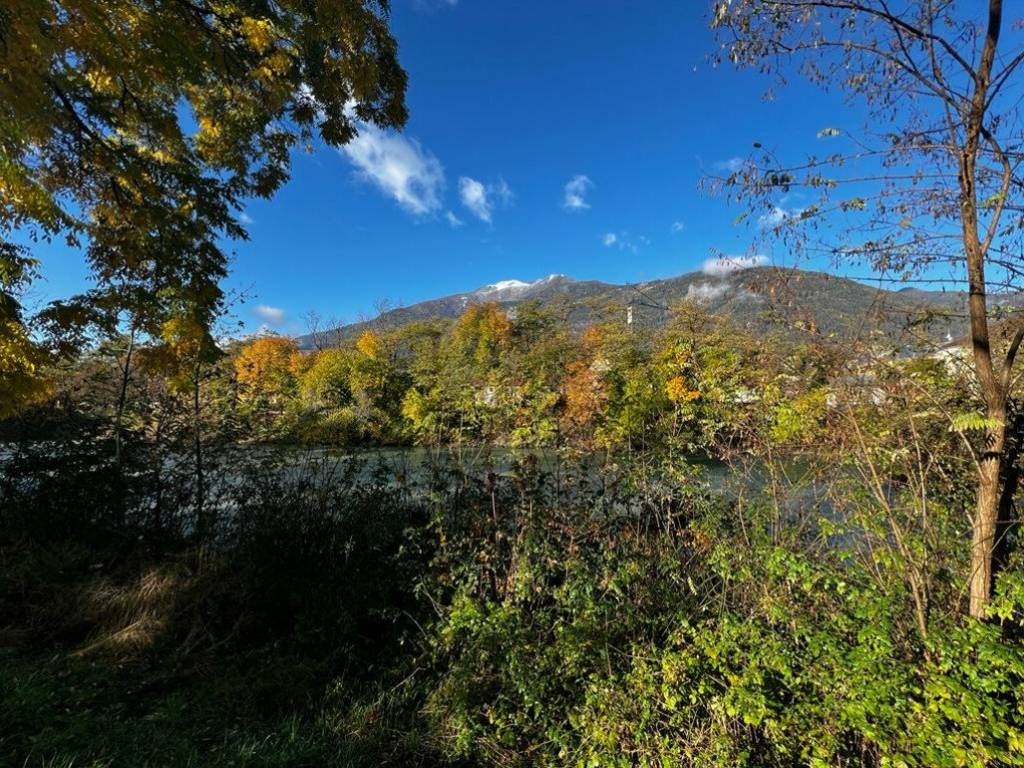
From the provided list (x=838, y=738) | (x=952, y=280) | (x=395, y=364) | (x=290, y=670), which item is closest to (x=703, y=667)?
(x=838, y=738)

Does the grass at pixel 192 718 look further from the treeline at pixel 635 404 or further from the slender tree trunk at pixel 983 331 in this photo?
the slender tree trunk at pixel 983 331

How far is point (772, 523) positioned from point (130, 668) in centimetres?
470

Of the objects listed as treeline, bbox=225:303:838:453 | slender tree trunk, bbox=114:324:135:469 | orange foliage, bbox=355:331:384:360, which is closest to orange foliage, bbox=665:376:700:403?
treeline, bbox=225:303:838:453

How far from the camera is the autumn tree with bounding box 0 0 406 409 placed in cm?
271

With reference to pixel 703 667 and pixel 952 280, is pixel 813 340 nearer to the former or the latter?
pixel 952 280

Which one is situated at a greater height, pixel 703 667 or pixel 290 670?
pixel 703 667

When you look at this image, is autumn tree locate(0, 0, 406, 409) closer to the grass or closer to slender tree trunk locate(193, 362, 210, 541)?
slender tree trunk locate(193, 362, 210, 541)

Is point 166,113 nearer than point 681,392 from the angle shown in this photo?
Yes

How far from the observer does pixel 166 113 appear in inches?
180

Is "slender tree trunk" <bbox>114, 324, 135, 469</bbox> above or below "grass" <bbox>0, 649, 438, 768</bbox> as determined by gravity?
above

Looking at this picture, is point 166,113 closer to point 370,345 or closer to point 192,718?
point 192,718

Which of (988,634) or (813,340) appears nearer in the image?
(988,634)

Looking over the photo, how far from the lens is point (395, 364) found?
27.6 m

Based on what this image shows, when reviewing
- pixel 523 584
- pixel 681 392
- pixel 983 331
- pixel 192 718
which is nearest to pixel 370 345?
pixel 681 392
